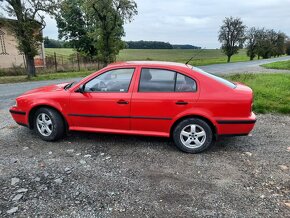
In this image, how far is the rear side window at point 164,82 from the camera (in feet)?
15.3

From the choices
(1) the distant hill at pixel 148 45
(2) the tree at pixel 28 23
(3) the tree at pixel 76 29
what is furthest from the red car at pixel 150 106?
(1) the distant hill at pixel 148 45

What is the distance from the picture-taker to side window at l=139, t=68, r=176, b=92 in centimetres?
469

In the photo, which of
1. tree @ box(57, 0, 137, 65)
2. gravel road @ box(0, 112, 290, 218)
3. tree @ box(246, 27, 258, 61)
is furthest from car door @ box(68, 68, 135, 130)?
tree @ box(246, 27, 258, 61)

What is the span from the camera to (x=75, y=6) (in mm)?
45469

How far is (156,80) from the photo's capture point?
4754 millimetres

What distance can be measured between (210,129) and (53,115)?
2925mm

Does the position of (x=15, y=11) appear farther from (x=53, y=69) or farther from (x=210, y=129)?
(x=210, y=129)

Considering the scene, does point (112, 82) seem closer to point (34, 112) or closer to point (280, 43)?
point (34, 112)

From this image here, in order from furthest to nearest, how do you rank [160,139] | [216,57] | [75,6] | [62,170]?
[216,57]
[75,6]
[160,139]
[62,170]

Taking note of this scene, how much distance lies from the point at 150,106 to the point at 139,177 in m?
1.33

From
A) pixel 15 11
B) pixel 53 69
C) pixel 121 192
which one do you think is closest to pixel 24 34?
pixel 15 11

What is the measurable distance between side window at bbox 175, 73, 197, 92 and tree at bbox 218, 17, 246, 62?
48005mm

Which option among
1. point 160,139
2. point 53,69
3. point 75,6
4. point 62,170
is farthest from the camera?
point 75,6

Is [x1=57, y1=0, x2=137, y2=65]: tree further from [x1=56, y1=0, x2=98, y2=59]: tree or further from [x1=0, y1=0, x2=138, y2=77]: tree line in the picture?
[x1=56, y1=0, x2=98, y2=59]: tree
